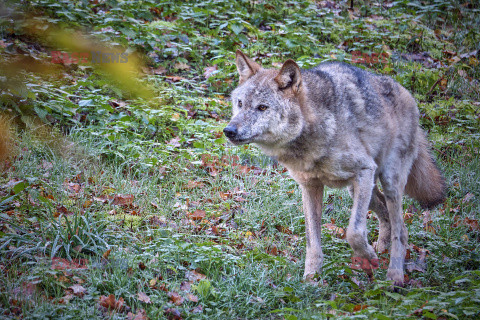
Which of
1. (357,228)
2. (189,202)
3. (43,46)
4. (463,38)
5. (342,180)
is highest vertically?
(43,46)

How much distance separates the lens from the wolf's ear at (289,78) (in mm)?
4477

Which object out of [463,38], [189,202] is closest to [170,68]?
[189,202]

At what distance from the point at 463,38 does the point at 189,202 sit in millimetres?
9266

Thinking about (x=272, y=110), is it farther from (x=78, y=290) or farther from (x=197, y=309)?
(x=78, y=290)

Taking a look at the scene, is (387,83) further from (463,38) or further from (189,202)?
(463,38)

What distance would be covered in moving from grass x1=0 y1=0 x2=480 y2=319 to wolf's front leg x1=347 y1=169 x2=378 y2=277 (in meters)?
0.20

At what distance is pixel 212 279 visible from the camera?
3893mm

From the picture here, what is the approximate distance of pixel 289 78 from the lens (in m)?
4.51

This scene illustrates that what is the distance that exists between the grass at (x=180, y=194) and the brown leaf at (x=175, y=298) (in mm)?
13

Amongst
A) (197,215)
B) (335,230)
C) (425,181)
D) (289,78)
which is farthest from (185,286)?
(425,181)

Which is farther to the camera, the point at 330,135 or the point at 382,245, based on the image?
the point at 382,245

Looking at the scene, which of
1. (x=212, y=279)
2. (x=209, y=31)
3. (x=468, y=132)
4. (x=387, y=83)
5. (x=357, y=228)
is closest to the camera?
(x=212, y=279)

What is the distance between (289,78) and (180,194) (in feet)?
7.32

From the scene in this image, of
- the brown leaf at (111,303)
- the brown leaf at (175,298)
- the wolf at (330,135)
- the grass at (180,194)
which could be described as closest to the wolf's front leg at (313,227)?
the wolf at (330,135)
